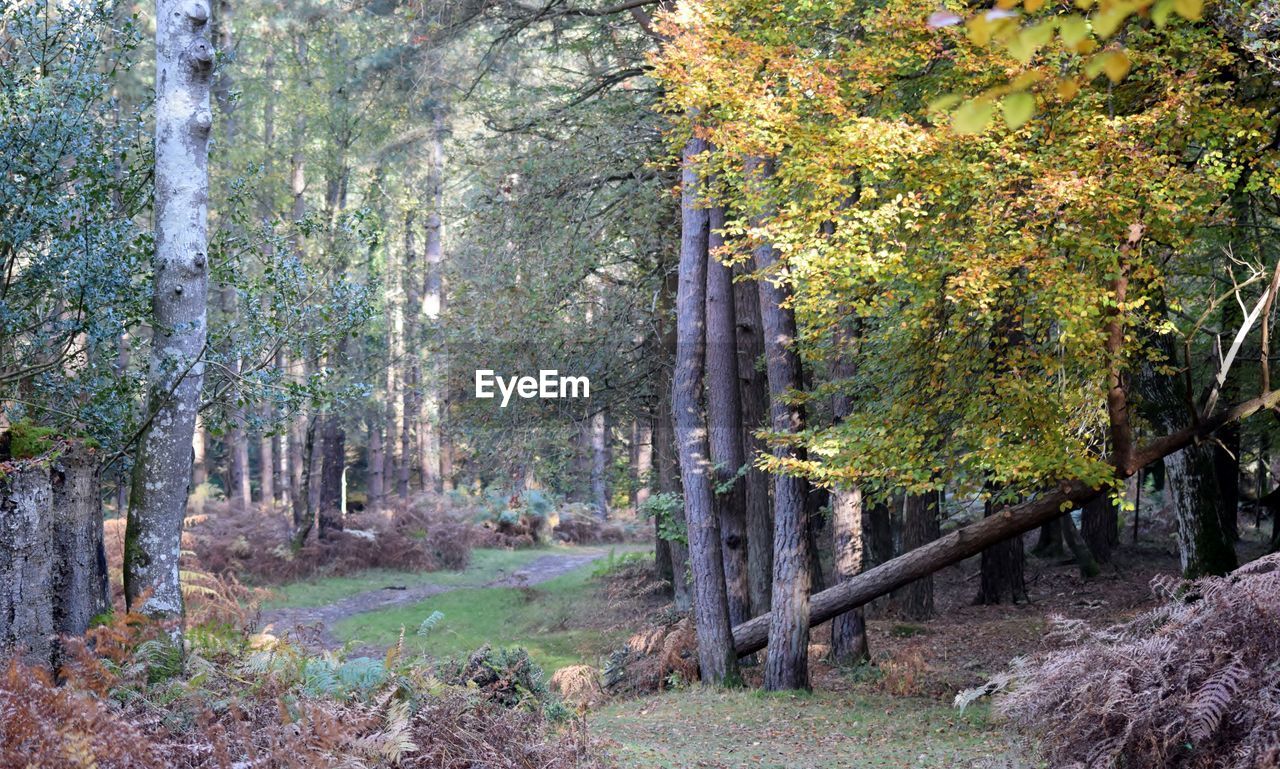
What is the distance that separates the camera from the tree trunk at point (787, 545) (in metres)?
11.3

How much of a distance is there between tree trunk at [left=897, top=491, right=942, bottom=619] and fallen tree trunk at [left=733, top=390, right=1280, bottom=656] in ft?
13.3

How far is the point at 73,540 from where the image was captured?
254 inches

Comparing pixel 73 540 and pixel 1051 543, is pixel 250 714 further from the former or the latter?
pixel 1051 543

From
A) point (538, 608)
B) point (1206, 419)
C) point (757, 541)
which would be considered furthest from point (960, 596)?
point (1206, 419)

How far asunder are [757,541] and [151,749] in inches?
401

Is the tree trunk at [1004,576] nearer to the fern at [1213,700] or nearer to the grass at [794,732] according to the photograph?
the grass at [794,732]

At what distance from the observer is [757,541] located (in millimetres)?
14055

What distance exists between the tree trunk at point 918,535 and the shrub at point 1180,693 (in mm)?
9589

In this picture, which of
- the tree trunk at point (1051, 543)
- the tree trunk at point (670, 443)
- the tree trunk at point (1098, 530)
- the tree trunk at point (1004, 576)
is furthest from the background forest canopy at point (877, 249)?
the tree trunk at point (1051, 543)

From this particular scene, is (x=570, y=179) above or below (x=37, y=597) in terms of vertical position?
above

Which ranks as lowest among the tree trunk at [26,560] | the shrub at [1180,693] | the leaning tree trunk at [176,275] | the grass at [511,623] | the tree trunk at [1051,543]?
the grass at [511,623]

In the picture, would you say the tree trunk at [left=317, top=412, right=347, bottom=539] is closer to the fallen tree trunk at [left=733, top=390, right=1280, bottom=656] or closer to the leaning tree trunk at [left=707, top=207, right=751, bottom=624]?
the leaning tree trunk at [left=707, top=207, right=751, bottom=624]

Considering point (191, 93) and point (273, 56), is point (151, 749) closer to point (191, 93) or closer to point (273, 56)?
point (191, 93)

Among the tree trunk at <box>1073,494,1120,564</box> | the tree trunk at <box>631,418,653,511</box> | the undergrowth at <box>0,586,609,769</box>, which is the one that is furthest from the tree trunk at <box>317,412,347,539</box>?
the undergrowth at <box>0,586,609,769</box>
